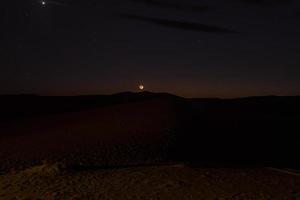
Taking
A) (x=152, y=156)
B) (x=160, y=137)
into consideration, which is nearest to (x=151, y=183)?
(x=152, y=156)

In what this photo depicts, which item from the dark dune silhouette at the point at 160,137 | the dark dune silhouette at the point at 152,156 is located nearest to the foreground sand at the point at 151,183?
the dark dune silhouette at the point at 152,156

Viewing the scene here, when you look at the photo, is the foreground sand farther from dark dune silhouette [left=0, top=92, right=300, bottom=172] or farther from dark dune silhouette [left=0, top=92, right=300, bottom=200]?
dark dune silhouette [left=0, top=92, right=300, bottom=172]

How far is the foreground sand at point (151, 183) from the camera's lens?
9.98 meters

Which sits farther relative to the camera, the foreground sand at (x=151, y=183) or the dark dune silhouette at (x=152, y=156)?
the dark dune silhouette at (x=152, y=156)

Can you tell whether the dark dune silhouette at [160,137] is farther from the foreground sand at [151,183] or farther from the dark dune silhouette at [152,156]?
the foreground sand at [151,183]

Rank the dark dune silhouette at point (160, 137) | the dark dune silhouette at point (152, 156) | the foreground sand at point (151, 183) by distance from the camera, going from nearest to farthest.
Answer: the foreground sand at point (151, 183) → the dark dune silhouette at point (152, 156) → the dark dune silhouette at point (160, 137)

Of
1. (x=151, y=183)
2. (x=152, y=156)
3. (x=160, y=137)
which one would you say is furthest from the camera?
(x=160, y=137)

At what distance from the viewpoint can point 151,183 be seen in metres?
10.8

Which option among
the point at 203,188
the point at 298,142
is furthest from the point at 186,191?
the point at 298,142

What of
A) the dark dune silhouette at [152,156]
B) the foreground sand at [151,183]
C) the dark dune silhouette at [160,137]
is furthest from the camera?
the dark dune silhouette at [160,137]

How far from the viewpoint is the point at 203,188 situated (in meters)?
10.4

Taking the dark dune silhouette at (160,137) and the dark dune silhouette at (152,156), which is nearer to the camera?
the dark dune silhouette at (152,156)

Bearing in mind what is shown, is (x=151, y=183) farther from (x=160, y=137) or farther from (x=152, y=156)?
(x=160, y=137)

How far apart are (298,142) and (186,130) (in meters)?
5.17
